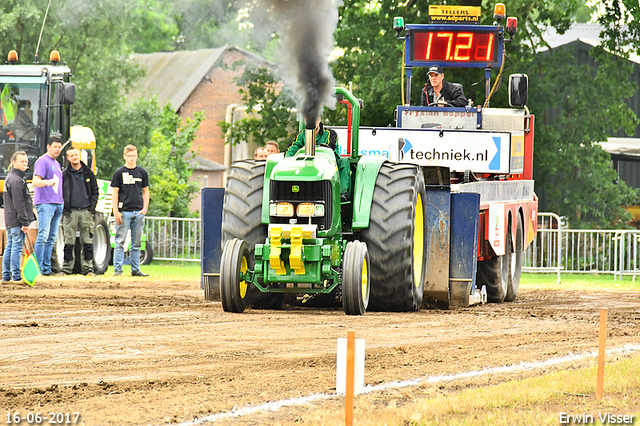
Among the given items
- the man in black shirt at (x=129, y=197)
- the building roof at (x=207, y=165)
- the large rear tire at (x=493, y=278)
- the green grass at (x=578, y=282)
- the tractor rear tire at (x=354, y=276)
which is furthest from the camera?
the building roof at (x=207, y=165)

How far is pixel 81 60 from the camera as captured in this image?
36.9 m

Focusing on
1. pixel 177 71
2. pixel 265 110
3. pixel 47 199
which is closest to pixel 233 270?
pixel 47 199

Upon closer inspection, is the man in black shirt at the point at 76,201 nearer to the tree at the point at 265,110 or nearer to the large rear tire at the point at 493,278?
the large rear tire at the point at 493,278

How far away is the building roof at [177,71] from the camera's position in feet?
167

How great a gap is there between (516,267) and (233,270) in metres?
6.44

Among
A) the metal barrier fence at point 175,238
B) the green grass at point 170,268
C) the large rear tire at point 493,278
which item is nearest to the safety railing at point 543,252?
the green grass at point 170,268

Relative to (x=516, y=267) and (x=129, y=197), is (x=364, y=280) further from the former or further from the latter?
(x=129, y=197)

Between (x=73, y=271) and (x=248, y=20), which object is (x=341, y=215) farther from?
(x=73, y=271)

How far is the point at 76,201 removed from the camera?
687 inches

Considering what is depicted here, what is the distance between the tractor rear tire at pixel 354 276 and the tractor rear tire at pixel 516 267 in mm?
4819

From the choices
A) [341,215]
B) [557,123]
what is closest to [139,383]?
[341,215]

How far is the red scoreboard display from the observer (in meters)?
16.3

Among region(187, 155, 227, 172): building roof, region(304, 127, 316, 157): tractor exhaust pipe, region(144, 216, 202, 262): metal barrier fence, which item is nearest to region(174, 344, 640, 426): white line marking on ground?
region(304, 127, 316, 157): tractor exhaust pipe

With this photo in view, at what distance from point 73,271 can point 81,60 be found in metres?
20.2
